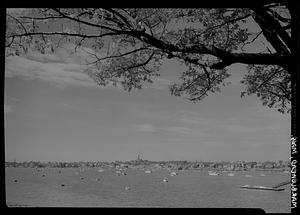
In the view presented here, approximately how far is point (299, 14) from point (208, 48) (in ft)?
4.48

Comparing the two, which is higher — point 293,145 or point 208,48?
point 208,48

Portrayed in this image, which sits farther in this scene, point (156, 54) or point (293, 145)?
point (156, 54)

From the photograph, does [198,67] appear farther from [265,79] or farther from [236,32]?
[265,79]

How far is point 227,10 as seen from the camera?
17.7 ft

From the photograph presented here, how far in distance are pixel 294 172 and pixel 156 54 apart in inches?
101

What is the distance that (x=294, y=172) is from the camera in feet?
13.9

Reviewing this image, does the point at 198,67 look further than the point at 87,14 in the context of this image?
Yes

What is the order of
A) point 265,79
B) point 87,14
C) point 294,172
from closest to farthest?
point 294,172 → point 87,14 → point 265,79

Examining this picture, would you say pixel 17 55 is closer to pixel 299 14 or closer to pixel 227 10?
pixel 227 10
